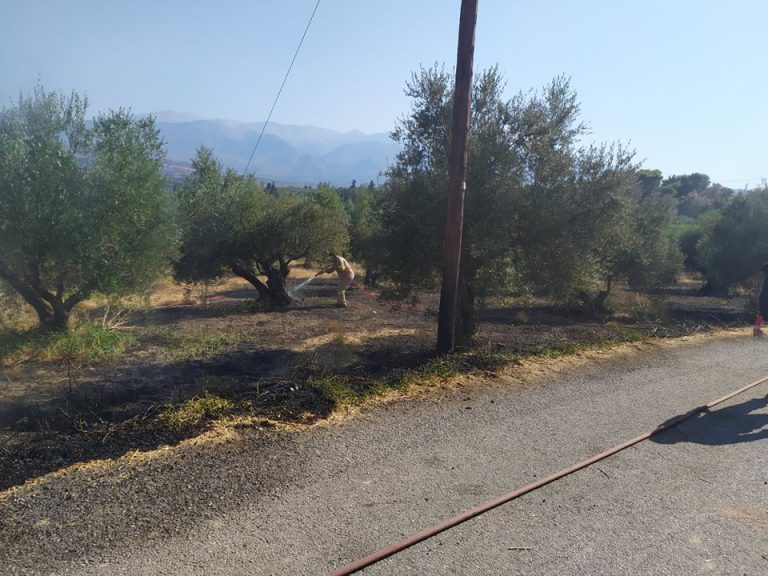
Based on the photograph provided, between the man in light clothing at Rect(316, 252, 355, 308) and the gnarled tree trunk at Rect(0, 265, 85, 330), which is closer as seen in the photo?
the gnarled tree trunk at Rect(0, 265, 85, 330)

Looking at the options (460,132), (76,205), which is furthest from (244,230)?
(460,132)

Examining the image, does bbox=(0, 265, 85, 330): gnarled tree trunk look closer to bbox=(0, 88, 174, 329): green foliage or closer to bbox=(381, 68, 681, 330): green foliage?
bbox=(0, 88, 174, 329): green foliage

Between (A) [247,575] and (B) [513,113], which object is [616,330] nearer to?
(B) [513,113]

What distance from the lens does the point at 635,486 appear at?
445 cm

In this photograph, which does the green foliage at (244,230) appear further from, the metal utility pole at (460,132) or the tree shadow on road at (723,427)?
the tree shadow on road at (723,427)

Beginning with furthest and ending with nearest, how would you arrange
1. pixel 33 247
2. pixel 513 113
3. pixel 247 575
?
pixel 513 113, pixel 33 247, pixel 247 575

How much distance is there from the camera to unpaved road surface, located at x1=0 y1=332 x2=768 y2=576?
3277 millimetres

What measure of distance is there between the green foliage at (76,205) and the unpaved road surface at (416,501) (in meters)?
5.19

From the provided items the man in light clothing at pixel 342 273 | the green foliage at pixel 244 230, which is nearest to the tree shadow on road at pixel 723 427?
the man in light clothing at pixel 342 273

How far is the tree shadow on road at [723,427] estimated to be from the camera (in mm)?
5645

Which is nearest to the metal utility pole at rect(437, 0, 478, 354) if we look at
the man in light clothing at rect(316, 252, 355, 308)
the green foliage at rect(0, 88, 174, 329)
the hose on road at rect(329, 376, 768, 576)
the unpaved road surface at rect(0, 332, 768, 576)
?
the unpaved road surface at rect(0, 332, 768, 576)

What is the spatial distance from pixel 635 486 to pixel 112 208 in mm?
8461

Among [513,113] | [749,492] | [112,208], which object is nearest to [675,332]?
[513,113]

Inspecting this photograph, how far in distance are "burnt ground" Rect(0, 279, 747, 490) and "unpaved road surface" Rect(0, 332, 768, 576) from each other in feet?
1.89
